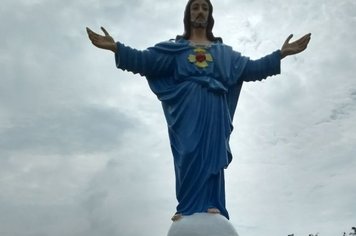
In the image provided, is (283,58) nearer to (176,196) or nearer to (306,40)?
(306,40)

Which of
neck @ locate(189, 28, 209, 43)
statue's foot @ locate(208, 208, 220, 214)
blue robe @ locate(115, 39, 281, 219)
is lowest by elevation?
statue's foot @ locate(208, 208, 220, 214)

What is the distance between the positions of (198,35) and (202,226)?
128 inches

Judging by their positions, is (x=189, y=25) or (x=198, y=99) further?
(x=189, y=25)

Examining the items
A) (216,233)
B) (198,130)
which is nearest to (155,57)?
(198,130)

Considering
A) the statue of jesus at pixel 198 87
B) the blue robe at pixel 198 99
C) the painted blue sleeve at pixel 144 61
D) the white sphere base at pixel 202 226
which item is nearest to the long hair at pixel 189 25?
the statue of jesus at pixel 198 87

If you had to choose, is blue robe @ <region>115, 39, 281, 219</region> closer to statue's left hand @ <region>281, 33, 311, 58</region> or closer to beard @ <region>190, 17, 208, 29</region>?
statue's left hand @ <region>281, 33, 311, 58</region>

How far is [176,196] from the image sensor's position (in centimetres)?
859

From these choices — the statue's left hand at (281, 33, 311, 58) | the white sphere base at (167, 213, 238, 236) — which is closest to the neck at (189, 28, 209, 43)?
the statue's left hand at (281, 33, 311, 58)

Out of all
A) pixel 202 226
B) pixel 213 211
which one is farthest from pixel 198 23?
pixel 202 226

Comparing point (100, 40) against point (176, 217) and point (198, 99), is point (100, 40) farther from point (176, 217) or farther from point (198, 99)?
point (176, 217)

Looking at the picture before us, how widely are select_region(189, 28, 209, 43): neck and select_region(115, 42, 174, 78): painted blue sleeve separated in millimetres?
630

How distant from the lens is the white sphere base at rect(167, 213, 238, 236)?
309 inches

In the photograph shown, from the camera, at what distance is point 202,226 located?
25.9 feet

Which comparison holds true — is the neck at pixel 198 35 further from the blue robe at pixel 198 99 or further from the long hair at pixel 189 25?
the blue robe at pixel 198 99
